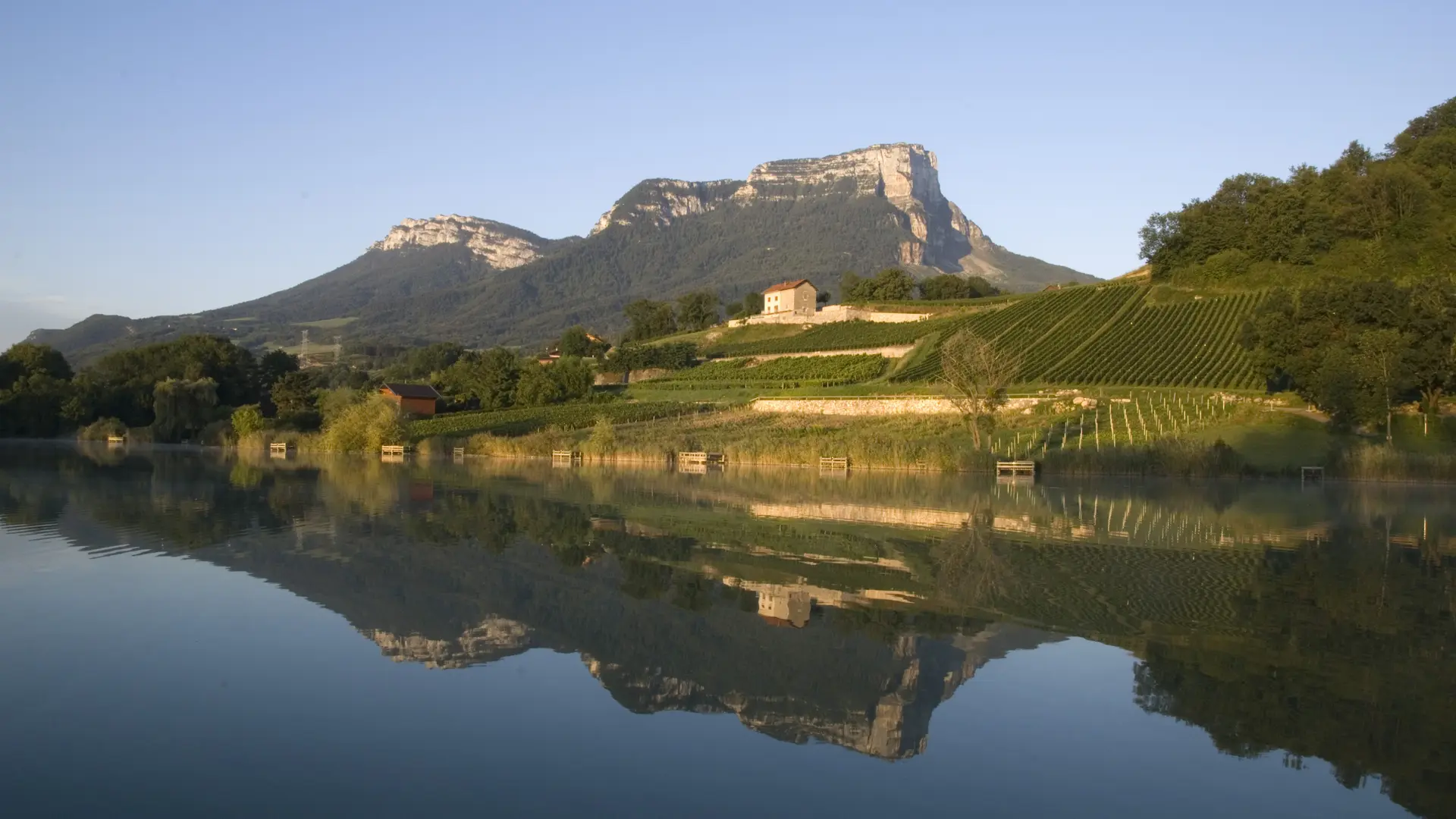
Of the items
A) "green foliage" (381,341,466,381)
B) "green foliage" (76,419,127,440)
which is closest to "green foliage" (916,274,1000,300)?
"green foliage" (381,341,466,381)

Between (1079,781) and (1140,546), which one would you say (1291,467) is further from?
(1079,781)

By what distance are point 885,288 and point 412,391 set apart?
5934 centimetres

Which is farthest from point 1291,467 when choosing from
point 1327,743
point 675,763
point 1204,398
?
point 675,763

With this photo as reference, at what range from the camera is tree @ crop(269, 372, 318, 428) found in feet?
243

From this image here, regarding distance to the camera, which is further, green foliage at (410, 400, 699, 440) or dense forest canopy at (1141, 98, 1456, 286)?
dense forest canopy at (1141, 98, 1456, 286)

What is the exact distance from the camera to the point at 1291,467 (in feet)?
133

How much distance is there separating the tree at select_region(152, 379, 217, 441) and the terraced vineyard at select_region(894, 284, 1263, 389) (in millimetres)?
47694

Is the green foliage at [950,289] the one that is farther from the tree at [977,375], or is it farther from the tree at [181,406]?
the tree at [181,406]

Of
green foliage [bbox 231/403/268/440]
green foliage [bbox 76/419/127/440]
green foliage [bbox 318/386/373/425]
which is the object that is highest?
green foliage [bbox 318/386/373/425]

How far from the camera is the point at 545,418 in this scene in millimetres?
68188

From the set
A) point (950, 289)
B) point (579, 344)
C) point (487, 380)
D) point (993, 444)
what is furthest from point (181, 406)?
point (950, 289)

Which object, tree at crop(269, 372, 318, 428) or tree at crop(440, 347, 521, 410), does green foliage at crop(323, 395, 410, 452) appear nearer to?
tree at crop(269, 372, 318, 428)

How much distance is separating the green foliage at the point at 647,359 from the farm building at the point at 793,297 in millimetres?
35905

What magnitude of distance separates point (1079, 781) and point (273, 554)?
14153 millimetres
